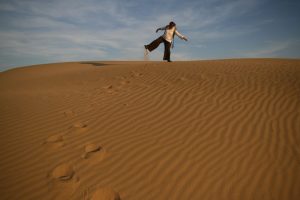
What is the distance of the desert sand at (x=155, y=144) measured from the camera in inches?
117

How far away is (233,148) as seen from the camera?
3654mm

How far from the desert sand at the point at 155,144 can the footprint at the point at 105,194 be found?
13mm

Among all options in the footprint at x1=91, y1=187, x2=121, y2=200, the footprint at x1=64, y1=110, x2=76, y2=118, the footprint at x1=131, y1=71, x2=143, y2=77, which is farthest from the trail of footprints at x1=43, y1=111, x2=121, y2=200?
the footprint at x1=131, y1=71, x2=143, y2=77

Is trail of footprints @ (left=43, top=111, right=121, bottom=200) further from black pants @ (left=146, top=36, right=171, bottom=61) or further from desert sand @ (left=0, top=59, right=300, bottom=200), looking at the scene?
black pants @ (left=146, top=36, right=171, bottom=61)

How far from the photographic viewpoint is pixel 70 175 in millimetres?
3105

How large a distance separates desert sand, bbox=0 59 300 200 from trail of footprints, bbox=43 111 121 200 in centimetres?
1

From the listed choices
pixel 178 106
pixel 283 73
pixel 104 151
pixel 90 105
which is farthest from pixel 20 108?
pixel 283 73

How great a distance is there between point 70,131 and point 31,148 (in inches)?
27.4

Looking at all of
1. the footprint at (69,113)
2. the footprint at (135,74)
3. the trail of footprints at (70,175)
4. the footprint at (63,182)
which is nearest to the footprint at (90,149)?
the trail of footprints at (70,175)

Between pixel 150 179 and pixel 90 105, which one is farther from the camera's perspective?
pixel 90 105

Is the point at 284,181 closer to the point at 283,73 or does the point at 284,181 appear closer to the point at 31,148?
the point at 31,148

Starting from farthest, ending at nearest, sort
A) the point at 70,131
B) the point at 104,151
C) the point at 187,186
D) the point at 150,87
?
the point at 150,87
the point at 70,131
the point at 104,151
the point at 187,186

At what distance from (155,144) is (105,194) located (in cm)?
125

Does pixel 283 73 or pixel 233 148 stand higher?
pixel 283 73
